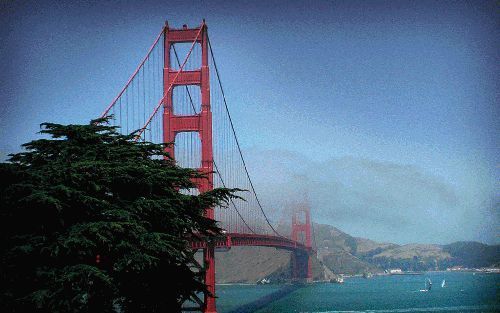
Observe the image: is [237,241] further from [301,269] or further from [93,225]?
Answer: [301,269]

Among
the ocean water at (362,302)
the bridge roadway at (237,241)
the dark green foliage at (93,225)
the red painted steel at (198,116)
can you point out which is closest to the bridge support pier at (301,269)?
the ocean water at (362,302)

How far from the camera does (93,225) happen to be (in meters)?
16.0

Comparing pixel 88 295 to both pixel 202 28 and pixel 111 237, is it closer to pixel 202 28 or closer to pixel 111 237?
pixel 111 237

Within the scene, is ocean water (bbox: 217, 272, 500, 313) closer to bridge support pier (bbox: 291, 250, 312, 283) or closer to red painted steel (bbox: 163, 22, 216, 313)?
red painted steel (bbox: 163, 22, 216, 313)

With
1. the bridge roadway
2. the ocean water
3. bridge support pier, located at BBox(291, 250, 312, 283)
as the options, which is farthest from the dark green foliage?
bridge support pier, located at BBox(291, 250, 312, 283)

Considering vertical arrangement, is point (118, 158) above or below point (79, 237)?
above

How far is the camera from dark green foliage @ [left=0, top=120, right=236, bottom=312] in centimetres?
1541

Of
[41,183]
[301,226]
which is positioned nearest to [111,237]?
[41,183]

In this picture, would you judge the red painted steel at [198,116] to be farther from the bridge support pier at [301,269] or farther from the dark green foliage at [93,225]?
the bridge support pier at [301,269]

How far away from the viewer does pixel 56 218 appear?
1653 cm

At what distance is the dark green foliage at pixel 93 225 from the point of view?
50.6 ft

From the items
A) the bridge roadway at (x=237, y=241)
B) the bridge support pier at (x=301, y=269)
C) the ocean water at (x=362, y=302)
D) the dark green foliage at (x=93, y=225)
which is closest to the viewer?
the dark green foliage at (x=93, y=225)

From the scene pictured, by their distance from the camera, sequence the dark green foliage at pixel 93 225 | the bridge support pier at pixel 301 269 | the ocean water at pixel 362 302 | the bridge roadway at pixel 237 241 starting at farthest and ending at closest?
the bridge support pier at pixel 301 269 → the ocean water at pixel 362 302 → the bridge roadway at pixel 237 241 → the dark green foliage at pixel 93 225

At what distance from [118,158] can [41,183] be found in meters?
3.23
